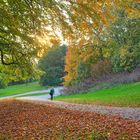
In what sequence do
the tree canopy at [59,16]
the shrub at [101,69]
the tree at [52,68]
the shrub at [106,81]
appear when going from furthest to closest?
the tree at [52,68] < the shrub at [101,69] < the shrub at [106,81] < the tree canopy at [59,16]

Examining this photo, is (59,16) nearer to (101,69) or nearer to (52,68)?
(101,69)

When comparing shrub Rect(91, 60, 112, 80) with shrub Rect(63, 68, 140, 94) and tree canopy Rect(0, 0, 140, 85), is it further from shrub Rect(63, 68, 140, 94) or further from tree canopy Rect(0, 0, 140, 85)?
tree canopy Rect(0, 0, 140, 85)

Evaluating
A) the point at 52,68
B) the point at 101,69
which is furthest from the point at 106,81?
the point at 52,68

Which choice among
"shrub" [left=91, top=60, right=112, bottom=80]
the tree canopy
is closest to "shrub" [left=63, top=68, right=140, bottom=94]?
"shrub" [left=91, top=60, right=112, bottom=80]

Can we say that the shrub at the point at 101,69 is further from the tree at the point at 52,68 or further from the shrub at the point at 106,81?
the tree at the point at 52,68

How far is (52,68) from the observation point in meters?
86.2

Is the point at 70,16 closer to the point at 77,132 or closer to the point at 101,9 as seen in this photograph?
the point at 101,9

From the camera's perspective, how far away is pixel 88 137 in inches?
385

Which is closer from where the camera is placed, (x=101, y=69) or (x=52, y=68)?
(x=101, y=69)

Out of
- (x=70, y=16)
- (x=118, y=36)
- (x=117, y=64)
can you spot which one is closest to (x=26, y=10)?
(x=70, y=16)

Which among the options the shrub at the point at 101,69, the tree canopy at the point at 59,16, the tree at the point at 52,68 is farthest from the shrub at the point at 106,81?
the tree at the point at 52,68

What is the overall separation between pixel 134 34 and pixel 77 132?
3026 cm

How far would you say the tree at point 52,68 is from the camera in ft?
282

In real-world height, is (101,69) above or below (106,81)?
above
